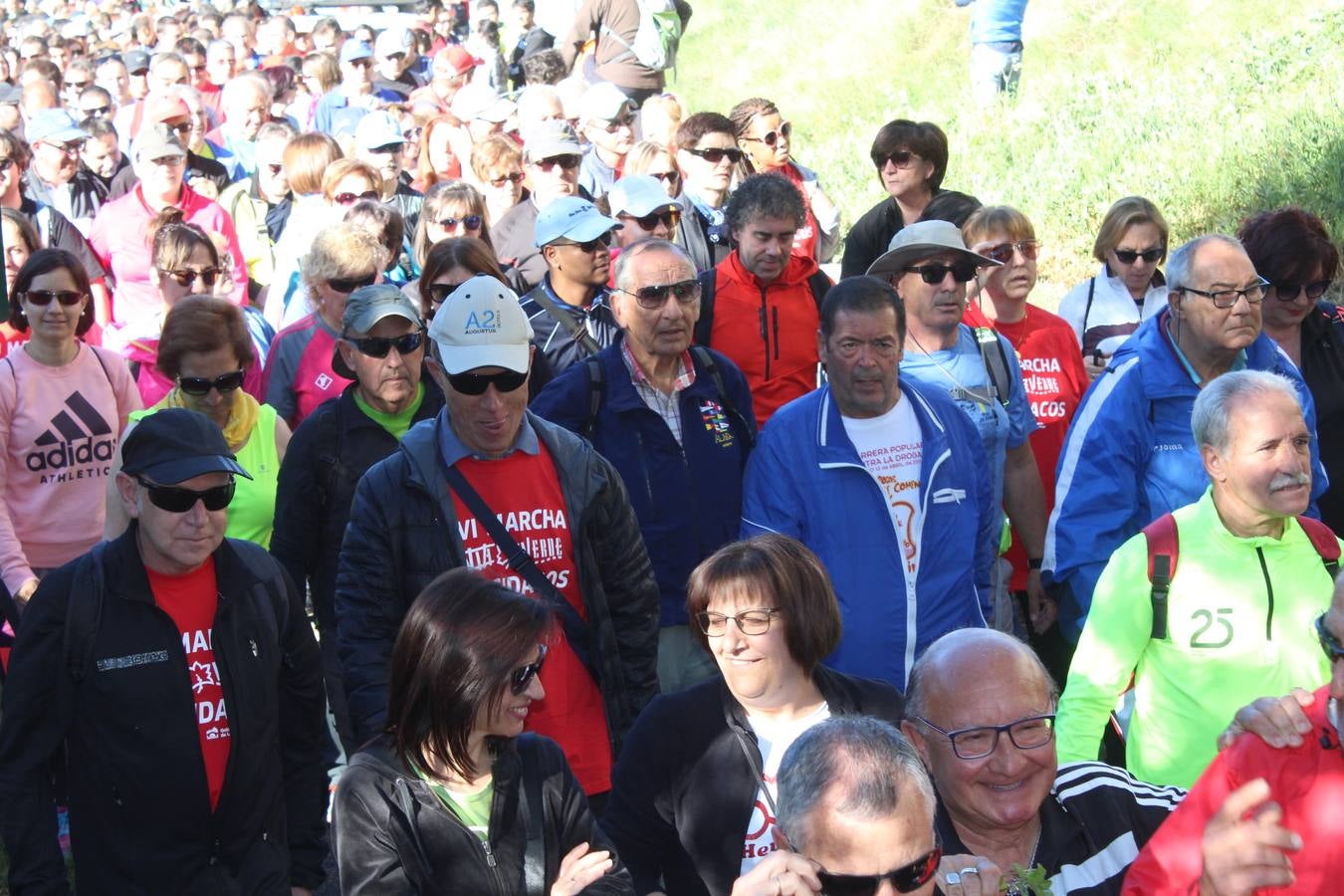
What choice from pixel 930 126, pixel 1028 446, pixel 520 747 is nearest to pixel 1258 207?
pixel 930 126

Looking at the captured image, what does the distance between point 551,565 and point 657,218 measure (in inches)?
130

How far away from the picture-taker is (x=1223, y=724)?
4531 mm

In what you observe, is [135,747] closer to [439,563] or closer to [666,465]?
[439,563]

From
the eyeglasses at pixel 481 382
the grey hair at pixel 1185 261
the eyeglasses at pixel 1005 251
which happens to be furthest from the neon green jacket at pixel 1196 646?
the eyeglasses at pixel 1005 251

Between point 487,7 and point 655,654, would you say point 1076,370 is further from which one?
point 487,7

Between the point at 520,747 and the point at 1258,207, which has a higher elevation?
the point at 1258,207

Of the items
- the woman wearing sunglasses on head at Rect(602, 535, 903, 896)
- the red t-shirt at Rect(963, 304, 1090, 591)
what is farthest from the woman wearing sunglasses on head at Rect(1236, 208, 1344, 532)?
the woman wearing sunglasses on head at Rect(602, 535, 903, 896)

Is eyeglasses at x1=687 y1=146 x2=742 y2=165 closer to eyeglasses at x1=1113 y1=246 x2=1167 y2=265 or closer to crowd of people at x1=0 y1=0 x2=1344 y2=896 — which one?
crowd of people at x1=0 y1=0 x2=1344 y2=896

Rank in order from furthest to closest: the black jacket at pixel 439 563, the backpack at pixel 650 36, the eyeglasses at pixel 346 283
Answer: the backpack at pixel 650 36
the eyeglasses at pixel 346 283
the black jacket at pixel 439 563

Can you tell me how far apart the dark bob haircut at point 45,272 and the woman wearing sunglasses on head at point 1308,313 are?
4769 millimetres

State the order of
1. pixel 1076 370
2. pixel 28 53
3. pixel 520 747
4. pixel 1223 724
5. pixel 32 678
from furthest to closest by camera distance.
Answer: pixel 28 53
pixel 1076 370
pixel 1223 724
pixel 32 678
pixel 520 747

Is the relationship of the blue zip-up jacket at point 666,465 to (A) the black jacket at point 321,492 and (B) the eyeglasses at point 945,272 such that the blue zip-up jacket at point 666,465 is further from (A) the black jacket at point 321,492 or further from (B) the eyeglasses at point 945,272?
(B) the eyeglasses at point 945,272

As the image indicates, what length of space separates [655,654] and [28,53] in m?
16.6

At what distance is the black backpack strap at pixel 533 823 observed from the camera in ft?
12.4
